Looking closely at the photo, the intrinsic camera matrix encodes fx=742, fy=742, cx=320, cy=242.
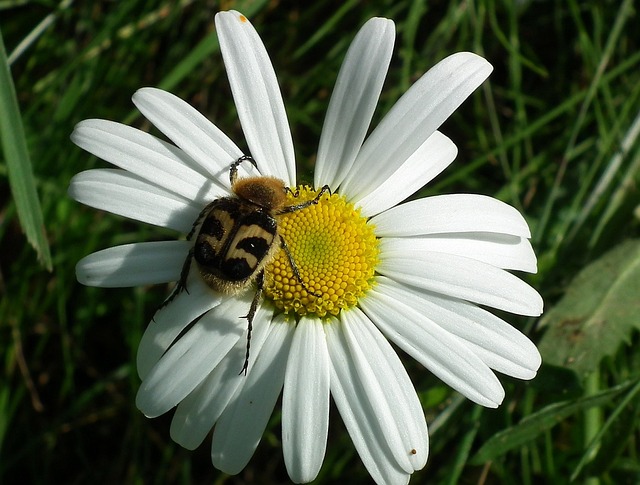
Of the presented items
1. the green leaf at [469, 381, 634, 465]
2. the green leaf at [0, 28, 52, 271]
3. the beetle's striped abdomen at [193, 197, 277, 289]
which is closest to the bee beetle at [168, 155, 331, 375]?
the beetle's striped abdomen at [193, 197, 277, 289]

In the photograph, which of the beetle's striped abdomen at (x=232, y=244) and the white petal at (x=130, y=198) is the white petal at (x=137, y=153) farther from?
the beetle's striped abdomen at (x=232, y=244)

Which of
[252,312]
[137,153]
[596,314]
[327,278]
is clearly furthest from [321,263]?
[596,314]

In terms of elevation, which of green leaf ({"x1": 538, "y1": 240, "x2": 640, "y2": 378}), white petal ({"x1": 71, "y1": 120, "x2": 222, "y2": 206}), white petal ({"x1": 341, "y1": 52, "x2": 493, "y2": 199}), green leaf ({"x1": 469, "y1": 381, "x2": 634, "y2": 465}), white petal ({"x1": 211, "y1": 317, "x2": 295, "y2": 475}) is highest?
white petal ({"x1": 341, "y1": 52, "x2": 493, "y2": 199})

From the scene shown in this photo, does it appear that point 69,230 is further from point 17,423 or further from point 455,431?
point 455,431

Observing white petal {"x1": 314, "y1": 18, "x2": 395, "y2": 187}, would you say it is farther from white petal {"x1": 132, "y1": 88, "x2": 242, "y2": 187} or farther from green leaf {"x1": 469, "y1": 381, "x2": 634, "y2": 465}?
green leaf {"x1": 469, "y1": 381, "x2": 634, "y2": 465}

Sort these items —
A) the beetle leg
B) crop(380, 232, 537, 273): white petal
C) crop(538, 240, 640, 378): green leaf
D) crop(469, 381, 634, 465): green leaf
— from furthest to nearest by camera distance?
crop(538, 240, 640, 378): green leaf, crop(469, 381, 634, 465): green leaf, crop(380, 232, 537, 273): white petal, the beetle leg

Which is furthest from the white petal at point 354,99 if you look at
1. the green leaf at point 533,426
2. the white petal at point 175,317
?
the green leaf at point 533,426

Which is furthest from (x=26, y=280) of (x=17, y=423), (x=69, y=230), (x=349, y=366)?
(x=349, y=366)

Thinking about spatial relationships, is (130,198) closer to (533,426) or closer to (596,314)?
(533,426)
